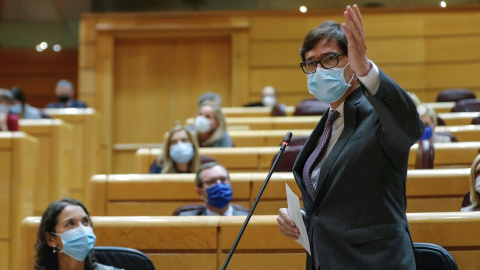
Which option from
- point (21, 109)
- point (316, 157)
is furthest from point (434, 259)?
point (21, 109)

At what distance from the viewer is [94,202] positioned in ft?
9.47

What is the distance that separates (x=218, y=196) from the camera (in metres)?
2.65

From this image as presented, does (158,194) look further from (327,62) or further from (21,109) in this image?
(21,109)

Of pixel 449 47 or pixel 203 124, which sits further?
pixel 449 47

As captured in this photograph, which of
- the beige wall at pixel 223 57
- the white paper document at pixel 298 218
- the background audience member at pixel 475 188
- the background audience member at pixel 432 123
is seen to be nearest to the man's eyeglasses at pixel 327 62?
the white paper document at pixel 298 218

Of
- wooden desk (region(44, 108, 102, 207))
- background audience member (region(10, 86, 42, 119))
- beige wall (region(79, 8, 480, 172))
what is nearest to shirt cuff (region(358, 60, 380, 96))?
wooden desk (region(44, 108, 102, 207))

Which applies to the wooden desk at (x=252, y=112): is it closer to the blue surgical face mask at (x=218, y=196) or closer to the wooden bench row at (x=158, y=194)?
the wooden bench row at (x=158, y=194)

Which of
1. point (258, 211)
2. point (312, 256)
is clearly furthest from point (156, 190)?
point (312, 256)

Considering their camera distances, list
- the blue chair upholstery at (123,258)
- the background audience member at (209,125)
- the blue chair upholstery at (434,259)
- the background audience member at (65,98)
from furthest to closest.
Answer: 1. the background audience member at (65,98)
2. the background audience member at (209,125)
3. the blue chair upholstery at (123,258)
4. the blue chair upholstery at (434,259)

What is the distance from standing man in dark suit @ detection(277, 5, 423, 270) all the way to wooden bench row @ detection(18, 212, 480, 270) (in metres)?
0.75

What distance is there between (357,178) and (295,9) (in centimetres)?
577

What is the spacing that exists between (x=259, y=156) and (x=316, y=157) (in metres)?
2.13

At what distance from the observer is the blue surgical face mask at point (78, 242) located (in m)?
1.99

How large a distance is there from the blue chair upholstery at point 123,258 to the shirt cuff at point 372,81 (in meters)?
1.03
